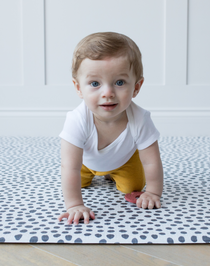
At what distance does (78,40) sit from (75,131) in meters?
1.26

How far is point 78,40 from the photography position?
1.95 metres

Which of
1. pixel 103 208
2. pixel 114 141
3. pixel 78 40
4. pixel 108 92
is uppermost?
pixel 78 40

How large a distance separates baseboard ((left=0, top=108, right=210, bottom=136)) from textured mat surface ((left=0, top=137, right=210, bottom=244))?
0.62m

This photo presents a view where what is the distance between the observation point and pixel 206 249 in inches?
23.3

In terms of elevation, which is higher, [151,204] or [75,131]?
[75,131]

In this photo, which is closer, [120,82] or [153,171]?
[120,82]

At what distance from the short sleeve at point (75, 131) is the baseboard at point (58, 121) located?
3.79 feet

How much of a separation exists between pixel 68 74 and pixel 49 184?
43.1 inches

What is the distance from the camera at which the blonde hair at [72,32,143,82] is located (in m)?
0.71

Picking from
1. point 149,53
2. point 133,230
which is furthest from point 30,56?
point 133,230

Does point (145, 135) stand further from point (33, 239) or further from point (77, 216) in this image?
point (33, 239)

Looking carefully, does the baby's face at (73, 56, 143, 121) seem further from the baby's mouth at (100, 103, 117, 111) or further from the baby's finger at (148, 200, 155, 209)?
the baby's finger at (148, 200, 155, 209)

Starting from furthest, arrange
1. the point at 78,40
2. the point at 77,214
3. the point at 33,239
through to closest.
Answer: the point at 78,40 < the point at 77,214 < the point at 33,239

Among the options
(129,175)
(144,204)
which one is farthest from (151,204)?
(129,175)
